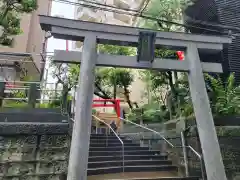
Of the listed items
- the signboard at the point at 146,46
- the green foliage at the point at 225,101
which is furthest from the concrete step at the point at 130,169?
the signboard at the point at 146,46

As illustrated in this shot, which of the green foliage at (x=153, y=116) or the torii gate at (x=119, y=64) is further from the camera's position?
the green foliage at (x=153, y=116)

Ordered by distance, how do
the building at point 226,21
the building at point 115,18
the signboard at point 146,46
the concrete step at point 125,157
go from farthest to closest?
1. the building at point 115,18
2. the building at point 226,21
3. the concrete step at point 125,157
4. the signboard at point 146,46

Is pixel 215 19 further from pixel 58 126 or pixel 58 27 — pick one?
pixel 58 126

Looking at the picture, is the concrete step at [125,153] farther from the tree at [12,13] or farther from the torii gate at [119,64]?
the tree at [12,13]

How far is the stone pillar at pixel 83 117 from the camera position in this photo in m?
4.06

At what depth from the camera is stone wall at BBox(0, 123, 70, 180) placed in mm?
4941

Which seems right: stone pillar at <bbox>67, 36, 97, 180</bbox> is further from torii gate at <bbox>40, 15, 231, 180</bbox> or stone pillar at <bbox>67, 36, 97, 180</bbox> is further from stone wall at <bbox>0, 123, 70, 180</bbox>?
stone wall at <bbox>0, 123, 70, 180</bbox>

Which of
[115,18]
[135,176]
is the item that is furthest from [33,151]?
[115,18]

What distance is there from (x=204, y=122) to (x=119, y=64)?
A: 2.57m

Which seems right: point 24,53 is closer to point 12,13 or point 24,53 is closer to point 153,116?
point 12,13

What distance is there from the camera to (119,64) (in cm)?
519

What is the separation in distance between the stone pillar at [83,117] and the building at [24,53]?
19.3 feet


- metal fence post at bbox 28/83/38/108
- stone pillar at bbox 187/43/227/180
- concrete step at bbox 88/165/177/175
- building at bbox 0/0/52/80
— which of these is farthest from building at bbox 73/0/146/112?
stone pillar at bbox 187/43/227/180

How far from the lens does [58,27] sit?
5.00m
